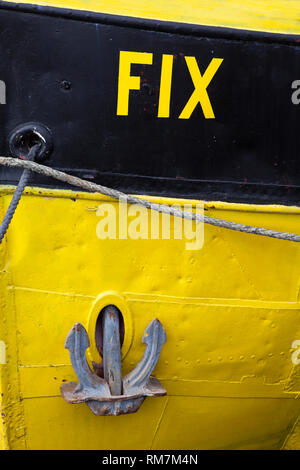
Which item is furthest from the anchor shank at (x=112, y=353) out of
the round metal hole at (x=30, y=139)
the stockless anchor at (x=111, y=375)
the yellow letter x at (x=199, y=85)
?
the yellow letter x at (x=199, y=85)

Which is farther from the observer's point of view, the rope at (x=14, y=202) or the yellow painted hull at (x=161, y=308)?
the yellow painted hull at (x=161, y=308)

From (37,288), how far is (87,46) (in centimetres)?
92

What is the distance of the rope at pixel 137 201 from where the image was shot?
172 cm

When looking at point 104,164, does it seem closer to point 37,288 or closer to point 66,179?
point 66,179

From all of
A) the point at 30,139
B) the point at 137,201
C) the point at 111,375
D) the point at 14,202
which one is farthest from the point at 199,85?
the point at 111,375

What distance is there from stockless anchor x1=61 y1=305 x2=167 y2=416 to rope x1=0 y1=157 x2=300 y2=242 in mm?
456

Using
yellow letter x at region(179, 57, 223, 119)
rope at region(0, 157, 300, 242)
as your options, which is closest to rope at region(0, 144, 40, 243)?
rope at region(0, 157, 300, 242)

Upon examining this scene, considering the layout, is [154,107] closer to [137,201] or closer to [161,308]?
[137,201]

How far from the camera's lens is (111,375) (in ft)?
6.31

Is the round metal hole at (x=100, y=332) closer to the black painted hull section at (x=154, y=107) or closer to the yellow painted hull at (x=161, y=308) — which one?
the yellow painted hull at (x=161, y=308)

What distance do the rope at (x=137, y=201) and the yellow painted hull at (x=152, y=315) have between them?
0.09 metres

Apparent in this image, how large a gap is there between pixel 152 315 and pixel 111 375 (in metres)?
0.29

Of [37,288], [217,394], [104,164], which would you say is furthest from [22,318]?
[217,394]

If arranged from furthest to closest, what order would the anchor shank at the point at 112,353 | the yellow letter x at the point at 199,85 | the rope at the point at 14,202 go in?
the anchor shank at the point at 112,353
the yellow letter x at the point at 199,85
the rope at the point at 14,202
